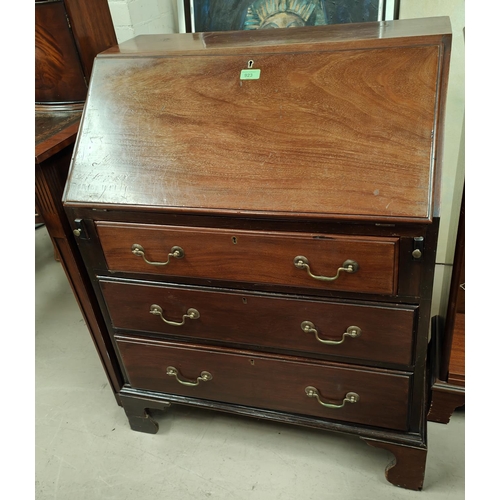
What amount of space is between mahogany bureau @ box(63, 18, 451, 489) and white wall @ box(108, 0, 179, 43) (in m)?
0.45

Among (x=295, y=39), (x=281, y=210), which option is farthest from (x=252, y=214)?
(x=295, y=39)

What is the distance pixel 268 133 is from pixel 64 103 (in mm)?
833

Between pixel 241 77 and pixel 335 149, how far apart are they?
0.32 metres

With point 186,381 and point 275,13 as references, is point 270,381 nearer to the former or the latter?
point 186,381

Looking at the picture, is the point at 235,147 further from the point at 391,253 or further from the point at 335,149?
the point at 391,253

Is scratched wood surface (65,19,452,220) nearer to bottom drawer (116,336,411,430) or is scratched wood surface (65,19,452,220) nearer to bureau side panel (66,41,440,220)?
bureau side panel (66,41,440,220)

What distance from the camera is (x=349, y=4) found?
1.74 meters

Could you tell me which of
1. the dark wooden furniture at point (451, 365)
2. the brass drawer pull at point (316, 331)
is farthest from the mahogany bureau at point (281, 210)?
the dark wooden furniture at point (451, 365)

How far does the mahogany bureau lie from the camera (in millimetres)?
1100

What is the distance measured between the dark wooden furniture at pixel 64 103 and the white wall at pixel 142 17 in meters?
0.18

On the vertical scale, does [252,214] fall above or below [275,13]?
below

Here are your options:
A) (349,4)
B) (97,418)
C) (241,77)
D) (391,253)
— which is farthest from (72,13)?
(97,418)

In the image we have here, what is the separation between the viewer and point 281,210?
1109 millimetres

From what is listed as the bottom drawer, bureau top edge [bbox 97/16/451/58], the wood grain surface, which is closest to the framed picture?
bureau top edge [bbox 97/16/451/58]
